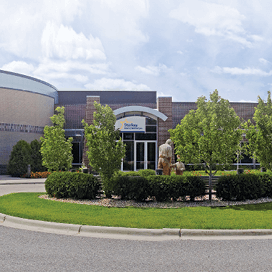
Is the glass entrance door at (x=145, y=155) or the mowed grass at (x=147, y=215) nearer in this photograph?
the mowed grass at (x=147, y=215)

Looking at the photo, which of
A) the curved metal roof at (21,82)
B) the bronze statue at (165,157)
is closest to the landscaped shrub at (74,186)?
the bronze statue at (165,157)

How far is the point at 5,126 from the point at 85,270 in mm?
23431

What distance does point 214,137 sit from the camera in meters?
11.5

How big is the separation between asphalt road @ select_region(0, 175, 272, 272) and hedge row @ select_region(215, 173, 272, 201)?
4.68 meters

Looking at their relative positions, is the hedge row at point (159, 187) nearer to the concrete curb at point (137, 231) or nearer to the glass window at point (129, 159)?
the concrete curb at point (137, 231)

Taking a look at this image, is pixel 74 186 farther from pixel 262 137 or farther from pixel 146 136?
pixel 146 136

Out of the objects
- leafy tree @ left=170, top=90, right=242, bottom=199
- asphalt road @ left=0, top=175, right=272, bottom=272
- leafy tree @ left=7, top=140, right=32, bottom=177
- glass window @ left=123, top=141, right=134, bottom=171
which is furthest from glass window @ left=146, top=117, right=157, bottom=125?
asphalt road @ left=0, top=175, right=272, bottom=272

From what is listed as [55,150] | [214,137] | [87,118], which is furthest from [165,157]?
[87,118]

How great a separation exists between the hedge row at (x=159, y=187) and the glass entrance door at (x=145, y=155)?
13.3 meters

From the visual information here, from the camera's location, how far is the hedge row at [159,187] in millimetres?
11055

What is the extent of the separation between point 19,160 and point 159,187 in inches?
653

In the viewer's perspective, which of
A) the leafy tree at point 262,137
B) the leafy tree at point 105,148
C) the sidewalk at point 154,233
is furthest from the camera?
the leafy tree at point 262,137

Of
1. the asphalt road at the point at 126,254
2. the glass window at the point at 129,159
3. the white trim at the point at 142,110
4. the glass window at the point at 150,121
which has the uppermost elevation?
the white trim at the point at 142,110

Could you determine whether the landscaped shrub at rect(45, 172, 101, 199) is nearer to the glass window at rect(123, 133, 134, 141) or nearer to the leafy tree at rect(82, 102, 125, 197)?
the leafy tree at rect(82, 102, 125, 197)
